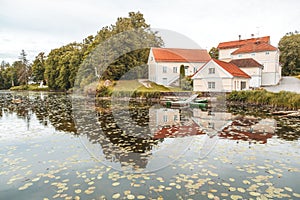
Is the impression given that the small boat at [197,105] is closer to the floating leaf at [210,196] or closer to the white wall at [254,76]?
the white wall at [254,76]

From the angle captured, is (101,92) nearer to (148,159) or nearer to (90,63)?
(90,63)

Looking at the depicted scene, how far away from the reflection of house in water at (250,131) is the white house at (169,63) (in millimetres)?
20846

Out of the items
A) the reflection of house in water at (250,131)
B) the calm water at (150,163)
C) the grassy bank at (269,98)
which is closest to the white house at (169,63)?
the grassy bank at (269,98)

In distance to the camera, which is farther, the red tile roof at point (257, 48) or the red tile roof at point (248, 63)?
the red tile roof at point (257, 48)

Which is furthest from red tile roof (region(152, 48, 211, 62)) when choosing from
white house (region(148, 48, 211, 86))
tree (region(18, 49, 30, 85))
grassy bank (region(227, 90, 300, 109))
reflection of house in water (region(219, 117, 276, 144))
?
tree (region(18, 49, 30, 85))

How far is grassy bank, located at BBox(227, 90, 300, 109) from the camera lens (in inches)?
557

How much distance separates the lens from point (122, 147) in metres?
6.43

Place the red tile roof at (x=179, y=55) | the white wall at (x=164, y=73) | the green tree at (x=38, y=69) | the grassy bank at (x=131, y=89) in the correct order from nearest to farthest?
the grassy bank at (x=131, y=89), the white wall at (x=164, y=73), the red tile roof at (x=179, y=55), the green tree at (x=38, y=69)

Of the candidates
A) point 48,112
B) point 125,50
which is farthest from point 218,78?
point 48,112

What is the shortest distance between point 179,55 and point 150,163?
98.8ft

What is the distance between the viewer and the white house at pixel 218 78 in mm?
22891

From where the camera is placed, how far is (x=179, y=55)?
33.8 metres

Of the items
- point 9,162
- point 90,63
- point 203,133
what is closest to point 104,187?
point 9,162

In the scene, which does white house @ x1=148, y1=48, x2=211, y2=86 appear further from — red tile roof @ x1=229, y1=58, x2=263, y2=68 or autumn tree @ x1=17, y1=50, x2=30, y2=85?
autumn tree @ x1=17, y1=50, x2=30, y2=85
